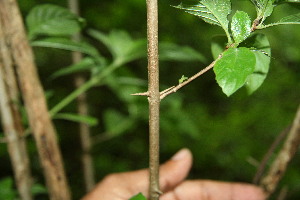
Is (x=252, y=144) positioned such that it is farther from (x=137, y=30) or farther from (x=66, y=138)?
(x=66, y=138)

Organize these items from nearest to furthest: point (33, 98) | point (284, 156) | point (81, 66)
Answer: point (33, 98) < point (284, 156) < point (81, 66)

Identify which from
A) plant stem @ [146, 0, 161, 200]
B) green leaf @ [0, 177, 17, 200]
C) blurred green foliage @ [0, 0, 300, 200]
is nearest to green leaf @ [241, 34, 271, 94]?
plant stem @ [146, 0, 161, 200]

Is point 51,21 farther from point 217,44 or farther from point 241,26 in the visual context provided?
point 241,26

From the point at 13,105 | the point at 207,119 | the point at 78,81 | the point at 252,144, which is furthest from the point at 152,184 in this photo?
the point at 207,119

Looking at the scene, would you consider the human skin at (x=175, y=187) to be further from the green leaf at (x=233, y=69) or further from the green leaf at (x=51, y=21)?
the green leaf at (x=233, y=69)

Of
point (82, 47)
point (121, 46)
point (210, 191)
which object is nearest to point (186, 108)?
point (210, 191)

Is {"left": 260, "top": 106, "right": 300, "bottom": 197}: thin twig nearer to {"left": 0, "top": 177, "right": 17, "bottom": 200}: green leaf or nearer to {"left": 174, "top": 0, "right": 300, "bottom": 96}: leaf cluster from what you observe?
{"left": 174, "top": 0, "right": 300, "bottom": 96}: leaf cluster
